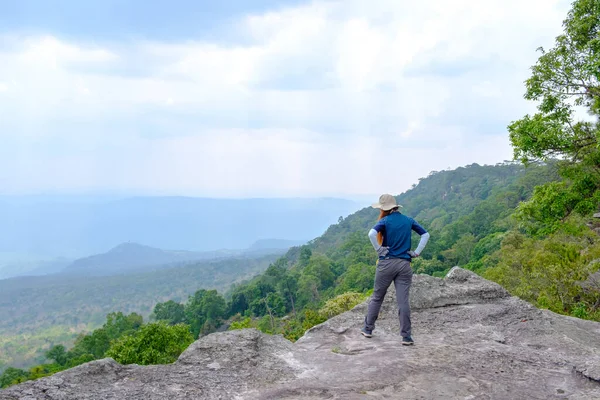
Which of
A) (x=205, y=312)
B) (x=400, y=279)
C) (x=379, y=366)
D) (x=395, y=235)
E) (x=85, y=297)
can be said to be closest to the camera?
(x=379, y=366)

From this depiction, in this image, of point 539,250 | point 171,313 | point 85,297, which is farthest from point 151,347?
point 85,297

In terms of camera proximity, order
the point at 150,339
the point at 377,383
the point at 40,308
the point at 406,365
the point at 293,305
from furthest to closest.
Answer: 1. the point at 40,308
2. the point at 293,305
3. the point at 150,339
4. the point at 406,365
5. the point at 377,383

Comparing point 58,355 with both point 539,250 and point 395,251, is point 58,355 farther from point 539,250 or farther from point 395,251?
point 395,251

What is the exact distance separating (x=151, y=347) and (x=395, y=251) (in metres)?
22.6

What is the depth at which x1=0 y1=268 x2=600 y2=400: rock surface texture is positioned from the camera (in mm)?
4547

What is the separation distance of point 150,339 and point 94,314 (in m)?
131

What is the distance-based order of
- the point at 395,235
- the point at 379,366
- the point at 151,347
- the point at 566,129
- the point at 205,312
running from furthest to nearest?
the point at 205,312 < the point at 151,347 < the point at 566,129 < the point at 395,235 < the point at 379,366

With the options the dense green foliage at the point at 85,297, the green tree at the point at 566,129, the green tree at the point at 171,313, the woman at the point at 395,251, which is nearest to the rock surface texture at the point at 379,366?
the woman at the point at 395,251

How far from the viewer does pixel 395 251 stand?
5.88 metres

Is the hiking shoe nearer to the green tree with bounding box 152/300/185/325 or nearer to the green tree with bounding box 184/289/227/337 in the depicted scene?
the green tree with bounding box 184/289/227/337

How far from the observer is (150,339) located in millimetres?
24906

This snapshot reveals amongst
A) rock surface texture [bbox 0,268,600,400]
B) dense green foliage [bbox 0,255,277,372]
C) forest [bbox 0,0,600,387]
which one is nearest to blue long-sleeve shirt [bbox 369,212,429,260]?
rock surface texture [bbox 0,268,600,400]

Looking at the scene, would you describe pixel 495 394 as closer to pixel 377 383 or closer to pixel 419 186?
pixel 377 383

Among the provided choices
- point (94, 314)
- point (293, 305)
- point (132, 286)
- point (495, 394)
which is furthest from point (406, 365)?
point (132, 286)
